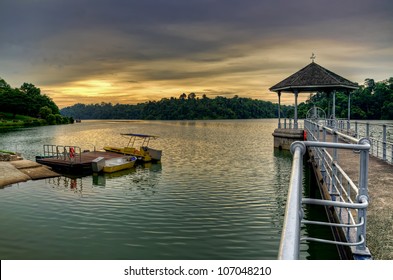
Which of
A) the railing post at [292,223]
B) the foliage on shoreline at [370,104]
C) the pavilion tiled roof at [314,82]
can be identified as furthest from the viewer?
the foliage on shoreline at [370,104]

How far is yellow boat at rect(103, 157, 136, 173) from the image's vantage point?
2477 cm

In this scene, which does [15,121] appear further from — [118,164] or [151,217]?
[151,217]

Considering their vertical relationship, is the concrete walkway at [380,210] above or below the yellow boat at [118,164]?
above

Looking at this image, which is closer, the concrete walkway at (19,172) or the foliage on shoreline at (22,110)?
the concrete walkway at (19,172)

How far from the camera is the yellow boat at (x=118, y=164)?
24.8 metres

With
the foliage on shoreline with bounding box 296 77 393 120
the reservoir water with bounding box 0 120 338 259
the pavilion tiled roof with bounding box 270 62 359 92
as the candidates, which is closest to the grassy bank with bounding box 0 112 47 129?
the foliage on shoreline with bounding box 296 77 393 120

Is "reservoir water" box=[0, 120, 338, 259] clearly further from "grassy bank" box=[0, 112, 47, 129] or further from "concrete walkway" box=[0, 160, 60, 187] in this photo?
"grassy bank" box=[0, 112, 47, 129]

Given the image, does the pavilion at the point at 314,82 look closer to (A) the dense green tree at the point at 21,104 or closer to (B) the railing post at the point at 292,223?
(B) the railing post at the point at 292,223

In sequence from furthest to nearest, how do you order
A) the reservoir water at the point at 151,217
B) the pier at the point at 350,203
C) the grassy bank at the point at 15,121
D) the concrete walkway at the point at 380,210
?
1. the grassy bank at the point at 15,121
2. the reservoir water at the point at 151,217
3. the concrete walkway at the point at 380,210
4. the pier at the point at 350,203

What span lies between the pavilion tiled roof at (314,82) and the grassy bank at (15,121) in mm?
86549

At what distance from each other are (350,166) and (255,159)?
18.1m

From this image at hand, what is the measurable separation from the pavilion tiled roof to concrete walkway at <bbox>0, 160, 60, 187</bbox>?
21572 millimetres

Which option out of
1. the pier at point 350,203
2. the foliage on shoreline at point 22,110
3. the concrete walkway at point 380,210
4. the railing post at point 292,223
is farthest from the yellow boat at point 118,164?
the foliage on shoreline at point 22,110

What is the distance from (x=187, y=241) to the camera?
11.5 m
